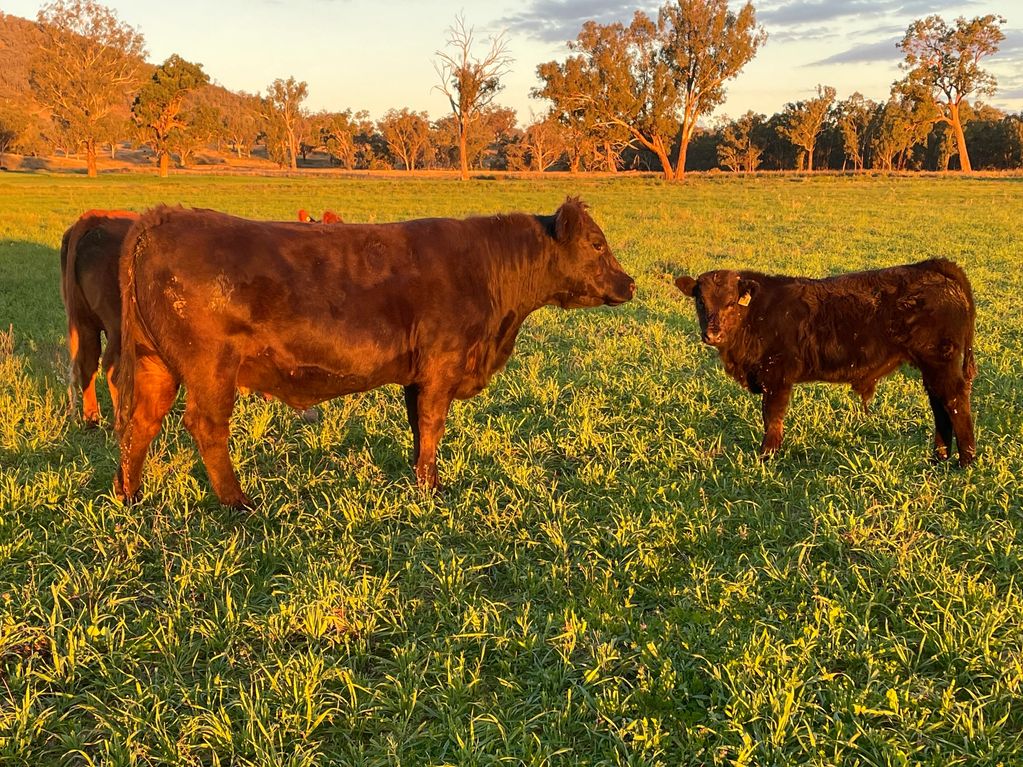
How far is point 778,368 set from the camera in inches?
185

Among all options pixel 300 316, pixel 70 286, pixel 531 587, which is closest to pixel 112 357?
pixel 70 286

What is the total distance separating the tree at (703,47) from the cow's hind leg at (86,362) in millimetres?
50070

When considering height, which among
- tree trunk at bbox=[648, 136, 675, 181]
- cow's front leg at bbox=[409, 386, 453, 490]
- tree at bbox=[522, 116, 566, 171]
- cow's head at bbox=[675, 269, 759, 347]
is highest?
tree at bbox=[522, 116, 566, 171]

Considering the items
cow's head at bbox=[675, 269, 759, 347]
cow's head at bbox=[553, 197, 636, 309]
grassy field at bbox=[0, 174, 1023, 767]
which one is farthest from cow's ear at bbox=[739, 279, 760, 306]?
grassy field at bbox=[0, 174, 1023, 767]

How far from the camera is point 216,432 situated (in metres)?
3.88

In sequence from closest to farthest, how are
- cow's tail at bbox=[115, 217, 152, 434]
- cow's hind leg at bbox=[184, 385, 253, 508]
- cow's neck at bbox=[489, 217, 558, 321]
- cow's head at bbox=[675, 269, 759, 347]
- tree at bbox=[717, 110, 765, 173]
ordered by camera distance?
cow's tail at bbox=[115, 217, 152, 434]
cow's hind leg at bbox=[184, 385, 253, 508]
cow's neck at bbox=[489, 217, 558, 321]
cow's head at bbox=[675, 269, 759, 347]
tree at bbox=[717, 110, 765, 173]

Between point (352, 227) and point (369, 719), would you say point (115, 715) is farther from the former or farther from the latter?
point (352, 227)

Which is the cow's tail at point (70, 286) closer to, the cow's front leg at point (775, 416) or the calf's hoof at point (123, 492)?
the calf's hoof at point (123, 492)

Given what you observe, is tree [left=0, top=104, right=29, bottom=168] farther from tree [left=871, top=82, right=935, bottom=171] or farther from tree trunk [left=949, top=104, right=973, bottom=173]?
tree trunk [left=949, top=104, right=973, bottom=173]

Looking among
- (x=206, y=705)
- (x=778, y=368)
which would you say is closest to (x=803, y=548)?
(x=778, y=368)

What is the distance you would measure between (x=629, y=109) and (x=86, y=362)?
169 feet

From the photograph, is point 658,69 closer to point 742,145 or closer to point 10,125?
point 742,145

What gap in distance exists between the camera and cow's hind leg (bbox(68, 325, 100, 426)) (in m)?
5.18

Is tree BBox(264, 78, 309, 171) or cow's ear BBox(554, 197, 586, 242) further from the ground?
Result: tree BBox(264, 78, 309, 171)
